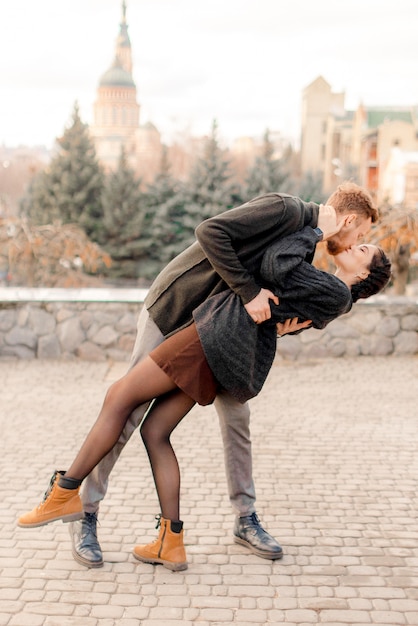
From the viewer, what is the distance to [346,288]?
2953mm

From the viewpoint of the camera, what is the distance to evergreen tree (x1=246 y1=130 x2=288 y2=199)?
2753cm

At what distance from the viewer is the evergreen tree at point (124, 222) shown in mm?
27641

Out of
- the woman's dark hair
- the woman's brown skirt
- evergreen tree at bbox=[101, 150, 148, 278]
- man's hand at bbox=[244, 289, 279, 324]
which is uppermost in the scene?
the woman's dark hair

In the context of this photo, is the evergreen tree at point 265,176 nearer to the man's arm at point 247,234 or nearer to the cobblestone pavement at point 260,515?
the cobblestone pavement at point 260,515

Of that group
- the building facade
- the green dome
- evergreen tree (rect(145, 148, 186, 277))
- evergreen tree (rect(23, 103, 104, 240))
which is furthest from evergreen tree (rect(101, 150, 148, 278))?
the green dome

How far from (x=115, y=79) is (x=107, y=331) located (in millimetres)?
106915

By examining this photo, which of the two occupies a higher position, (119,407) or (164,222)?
(119,407)

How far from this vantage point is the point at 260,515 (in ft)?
12.6

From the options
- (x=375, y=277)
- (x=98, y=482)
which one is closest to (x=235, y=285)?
(x=375, y=277)

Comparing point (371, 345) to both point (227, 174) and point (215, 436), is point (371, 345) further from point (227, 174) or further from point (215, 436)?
point (227, 174)

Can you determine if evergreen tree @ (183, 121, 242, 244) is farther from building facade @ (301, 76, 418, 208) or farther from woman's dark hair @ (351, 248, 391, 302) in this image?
woman's dark hair @ (351, 248, 391, 302)

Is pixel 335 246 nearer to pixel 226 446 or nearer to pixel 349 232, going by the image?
pixel 349 232

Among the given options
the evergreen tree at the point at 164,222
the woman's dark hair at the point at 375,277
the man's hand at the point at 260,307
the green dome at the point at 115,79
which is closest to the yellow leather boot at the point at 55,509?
the man's hand at the point at 260,307

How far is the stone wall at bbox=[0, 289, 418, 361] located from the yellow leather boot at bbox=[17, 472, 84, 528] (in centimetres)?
475
